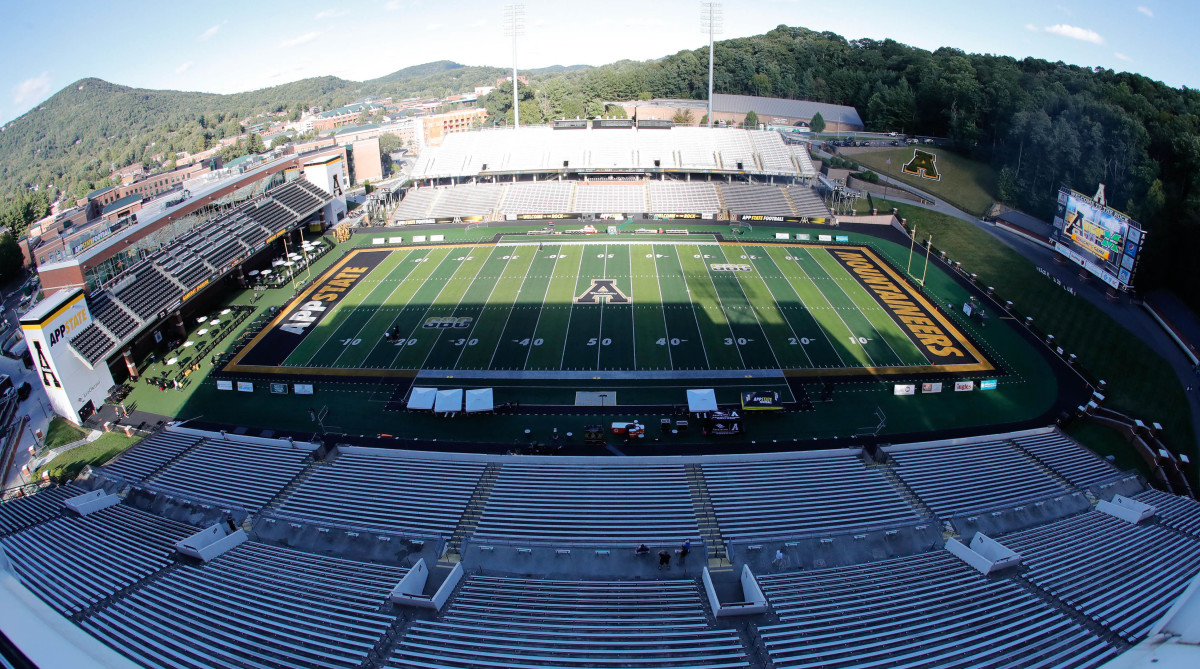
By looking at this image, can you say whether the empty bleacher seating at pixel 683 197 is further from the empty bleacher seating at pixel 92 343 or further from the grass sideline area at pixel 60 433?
the grass sideline area at pixel 60 433

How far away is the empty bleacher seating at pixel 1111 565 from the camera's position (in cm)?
1257

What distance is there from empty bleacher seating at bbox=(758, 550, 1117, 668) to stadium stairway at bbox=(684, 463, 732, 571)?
176cm

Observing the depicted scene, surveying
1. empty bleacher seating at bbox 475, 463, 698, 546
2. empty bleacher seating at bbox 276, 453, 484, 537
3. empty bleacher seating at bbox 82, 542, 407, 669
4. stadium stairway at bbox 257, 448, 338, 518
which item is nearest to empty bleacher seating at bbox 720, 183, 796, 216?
empty bleacher seating at bbox 475, 463, 698, 546

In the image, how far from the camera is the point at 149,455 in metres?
23.0

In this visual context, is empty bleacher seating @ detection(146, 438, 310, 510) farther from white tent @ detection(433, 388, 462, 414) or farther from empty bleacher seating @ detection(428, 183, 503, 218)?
empty bleacher seating @ detection(428, 183, 503, 218)

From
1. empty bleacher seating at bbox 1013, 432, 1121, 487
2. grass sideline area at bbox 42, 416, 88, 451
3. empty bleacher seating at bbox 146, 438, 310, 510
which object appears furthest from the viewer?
grass sideline area at bbox 42, 416, 88, 451

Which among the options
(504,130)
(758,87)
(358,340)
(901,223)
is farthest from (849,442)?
(758,87)

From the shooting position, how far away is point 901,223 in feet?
175

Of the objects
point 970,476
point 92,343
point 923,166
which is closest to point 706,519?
point 970,476

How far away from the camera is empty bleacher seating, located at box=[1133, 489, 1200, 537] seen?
56.2 feet

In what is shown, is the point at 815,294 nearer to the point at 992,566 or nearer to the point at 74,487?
the point at 992,566

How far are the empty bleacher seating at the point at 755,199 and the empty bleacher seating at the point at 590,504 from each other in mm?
41934

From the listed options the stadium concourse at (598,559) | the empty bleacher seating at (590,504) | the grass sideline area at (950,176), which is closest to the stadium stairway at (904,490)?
the stadium concourse at (598,559)

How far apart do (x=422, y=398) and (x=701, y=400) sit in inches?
504
